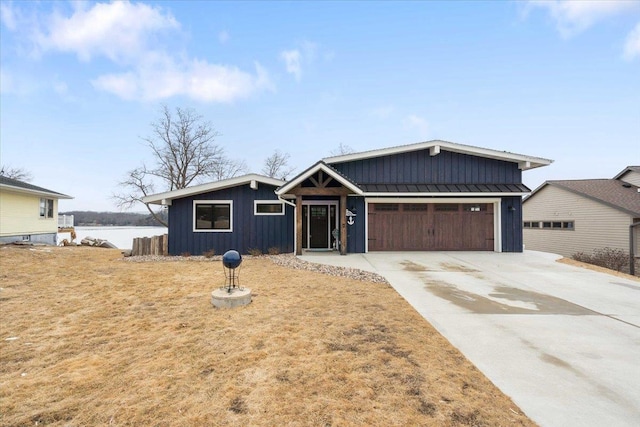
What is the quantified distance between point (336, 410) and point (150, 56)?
15850 millimetres

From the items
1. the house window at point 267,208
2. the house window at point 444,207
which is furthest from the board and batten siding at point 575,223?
the house window at point 267,208

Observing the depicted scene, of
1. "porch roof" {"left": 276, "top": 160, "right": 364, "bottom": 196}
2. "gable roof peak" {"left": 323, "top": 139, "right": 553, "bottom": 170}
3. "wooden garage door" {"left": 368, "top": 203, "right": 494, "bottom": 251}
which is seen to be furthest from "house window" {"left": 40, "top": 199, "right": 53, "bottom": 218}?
"wooden garage door" {"left": 368, "top": 203, "right": 494, "bottom": 251}

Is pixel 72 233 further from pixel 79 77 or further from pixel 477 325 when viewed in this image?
pixel 477 325

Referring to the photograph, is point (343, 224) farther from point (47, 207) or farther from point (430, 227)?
point (47, 207)

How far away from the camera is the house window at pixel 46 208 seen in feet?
61.0

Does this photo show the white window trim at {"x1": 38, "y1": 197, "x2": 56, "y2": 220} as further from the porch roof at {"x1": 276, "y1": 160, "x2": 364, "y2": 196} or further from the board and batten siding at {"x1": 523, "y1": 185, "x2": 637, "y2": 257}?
the board and batten siding at {"x1": 523, "y1": 185, "x2": 637, "y2": 257}

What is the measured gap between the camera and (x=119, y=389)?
2758mm

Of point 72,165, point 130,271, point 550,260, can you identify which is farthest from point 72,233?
point 550,260

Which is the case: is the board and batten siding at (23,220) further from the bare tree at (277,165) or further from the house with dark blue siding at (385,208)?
the bare tree at (277,165)

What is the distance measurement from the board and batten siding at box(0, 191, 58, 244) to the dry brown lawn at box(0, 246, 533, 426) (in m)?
13.8

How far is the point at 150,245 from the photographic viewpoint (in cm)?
1288

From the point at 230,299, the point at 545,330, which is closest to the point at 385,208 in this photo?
the point at 545,330

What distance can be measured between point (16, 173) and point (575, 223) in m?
52.4

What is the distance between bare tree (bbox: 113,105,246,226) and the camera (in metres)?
25.0
